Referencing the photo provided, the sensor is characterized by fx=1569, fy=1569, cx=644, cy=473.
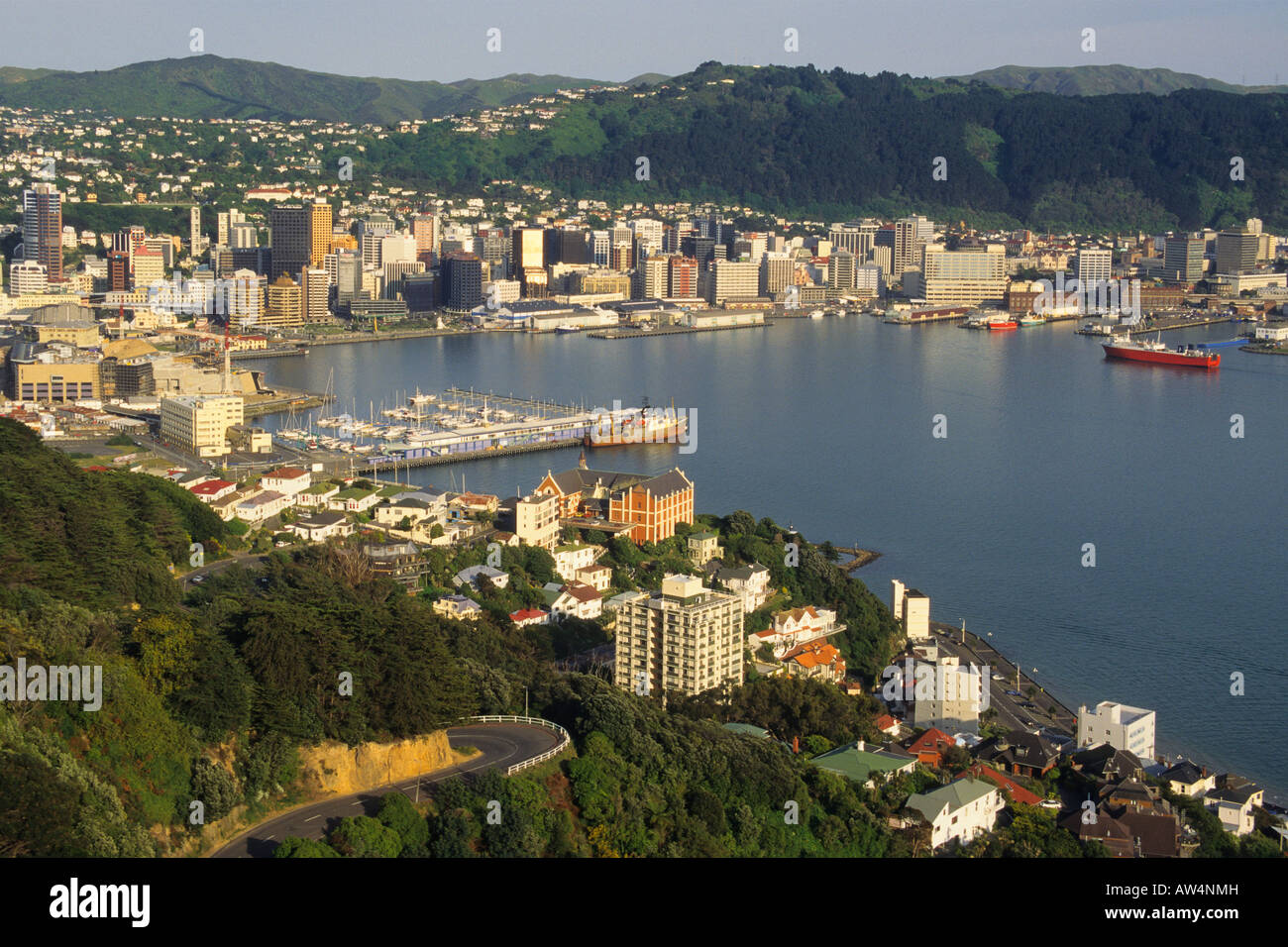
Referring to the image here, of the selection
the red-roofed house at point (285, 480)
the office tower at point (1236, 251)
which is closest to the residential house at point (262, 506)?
the red-roofed house at point (285, 480)

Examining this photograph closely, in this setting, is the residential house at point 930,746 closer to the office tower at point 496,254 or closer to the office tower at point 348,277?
the office tower at point 348,277

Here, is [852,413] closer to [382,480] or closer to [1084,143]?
[382,480]

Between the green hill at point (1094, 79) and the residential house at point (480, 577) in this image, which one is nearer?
the residential house at point (480, 577)

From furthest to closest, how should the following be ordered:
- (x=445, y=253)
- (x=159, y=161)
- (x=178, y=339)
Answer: (x=159, y=161), (x=445, y=253), (x=178, y=339)

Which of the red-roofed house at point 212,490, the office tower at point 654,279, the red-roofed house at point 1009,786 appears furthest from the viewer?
the office tower at point 654,279

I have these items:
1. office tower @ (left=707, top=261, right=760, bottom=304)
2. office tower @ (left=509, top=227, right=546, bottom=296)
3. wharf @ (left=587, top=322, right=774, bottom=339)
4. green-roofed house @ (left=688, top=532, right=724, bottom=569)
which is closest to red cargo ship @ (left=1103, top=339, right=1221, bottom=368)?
wharf @ (left=587, top=322, right=774, bottom=339)

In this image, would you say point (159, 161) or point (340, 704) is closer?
point (340, 704)

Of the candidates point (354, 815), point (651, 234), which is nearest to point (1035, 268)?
point (651, 234)

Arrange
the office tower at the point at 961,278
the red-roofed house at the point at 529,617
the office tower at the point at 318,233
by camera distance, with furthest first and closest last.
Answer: the office tower at the point at 961,278 < the office tower at the point at 318,233 < the red-roofed house at the point at 529,617
